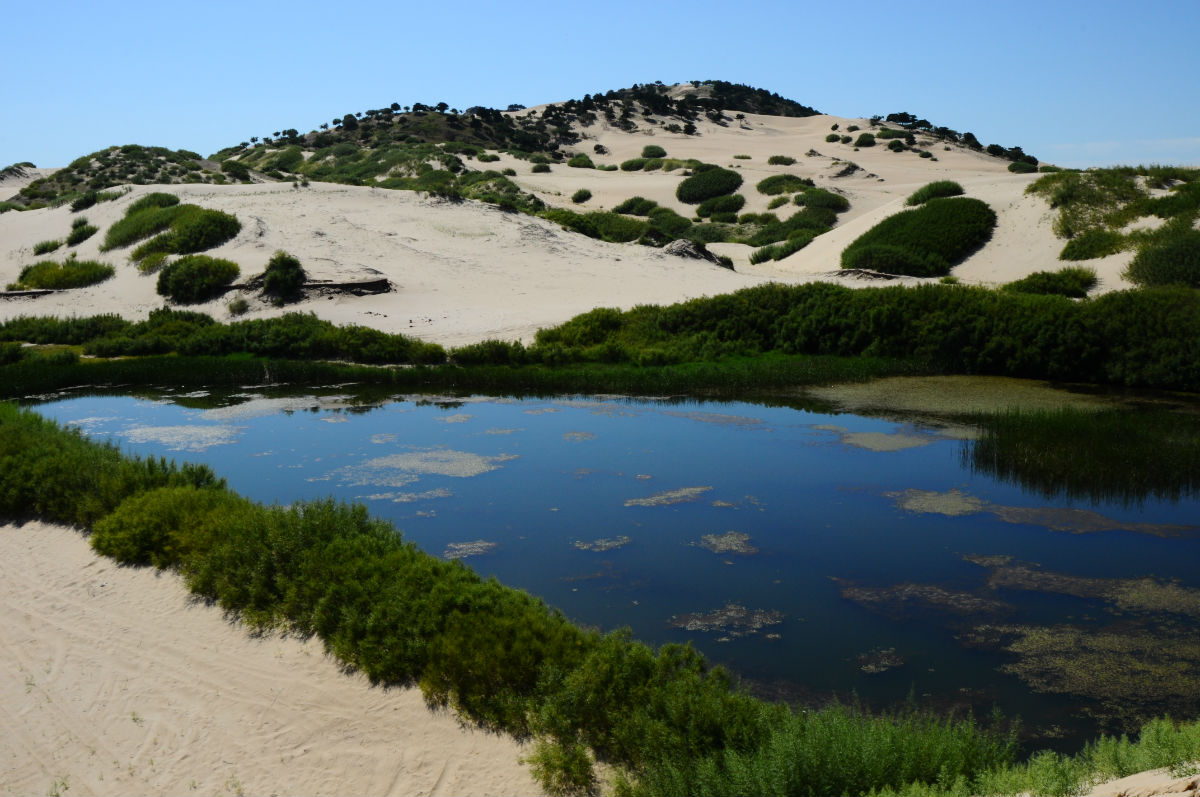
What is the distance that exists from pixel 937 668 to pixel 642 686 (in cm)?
251

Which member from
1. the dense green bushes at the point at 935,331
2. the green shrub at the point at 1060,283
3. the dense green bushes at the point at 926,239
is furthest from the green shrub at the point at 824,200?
the dense green bushes at the point at 935,331

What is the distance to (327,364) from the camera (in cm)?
2141

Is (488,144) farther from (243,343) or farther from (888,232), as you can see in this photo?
(243,343)

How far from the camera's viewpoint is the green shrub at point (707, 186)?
49562 millimetres

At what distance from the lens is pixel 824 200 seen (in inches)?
1759

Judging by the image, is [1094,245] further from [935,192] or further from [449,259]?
[449,259]

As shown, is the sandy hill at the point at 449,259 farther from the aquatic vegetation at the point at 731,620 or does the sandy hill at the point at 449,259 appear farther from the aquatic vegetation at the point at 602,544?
the aquatic vegetation at the point at 731,620

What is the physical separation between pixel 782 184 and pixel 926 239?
18609 mm

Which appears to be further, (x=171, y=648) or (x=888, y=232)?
(x=888, y=232)

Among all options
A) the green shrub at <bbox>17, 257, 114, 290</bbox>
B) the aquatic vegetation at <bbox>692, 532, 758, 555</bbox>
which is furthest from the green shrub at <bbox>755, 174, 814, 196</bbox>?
the aquatic vegetation at <bbox>692, 532, 758, 555</bbox>

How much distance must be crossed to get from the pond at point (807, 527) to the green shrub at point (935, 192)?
62.3 ft

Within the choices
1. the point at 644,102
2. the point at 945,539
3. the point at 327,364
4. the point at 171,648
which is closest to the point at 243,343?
the point at 327,364

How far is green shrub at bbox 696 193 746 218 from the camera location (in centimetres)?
4728

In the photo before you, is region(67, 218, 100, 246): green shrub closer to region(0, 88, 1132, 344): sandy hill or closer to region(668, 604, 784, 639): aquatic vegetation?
region(0, 88, 1132, 344): sandy hill
